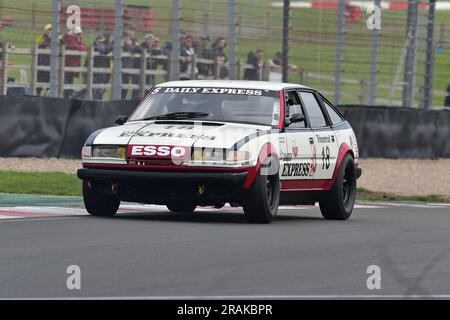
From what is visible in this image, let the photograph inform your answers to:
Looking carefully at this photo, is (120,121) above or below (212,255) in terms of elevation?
above

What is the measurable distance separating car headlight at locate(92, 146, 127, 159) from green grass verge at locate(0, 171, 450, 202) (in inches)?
173

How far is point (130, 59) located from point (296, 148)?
1040 centimetres

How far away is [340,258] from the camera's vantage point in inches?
413

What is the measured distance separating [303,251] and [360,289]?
7.30ft

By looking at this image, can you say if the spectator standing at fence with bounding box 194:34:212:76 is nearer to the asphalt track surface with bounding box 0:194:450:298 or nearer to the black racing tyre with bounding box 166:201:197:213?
the asphalt track surface with bounding box 0:194:450:298

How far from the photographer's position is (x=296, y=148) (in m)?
14.1

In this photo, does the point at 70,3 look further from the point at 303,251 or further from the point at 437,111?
the point at 303,251

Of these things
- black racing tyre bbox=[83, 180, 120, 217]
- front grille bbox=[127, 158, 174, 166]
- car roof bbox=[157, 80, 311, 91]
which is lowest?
black racing tyre bbox=[83, 180, 120, 217]

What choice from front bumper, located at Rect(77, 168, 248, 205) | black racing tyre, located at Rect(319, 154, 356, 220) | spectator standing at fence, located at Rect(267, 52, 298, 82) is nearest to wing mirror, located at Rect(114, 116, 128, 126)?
front bumper, located at Rect(77, 168, 248, 205)

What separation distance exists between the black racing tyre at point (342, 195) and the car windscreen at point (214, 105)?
1117mm

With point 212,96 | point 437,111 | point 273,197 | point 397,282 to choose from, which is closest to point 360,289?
point 397,282

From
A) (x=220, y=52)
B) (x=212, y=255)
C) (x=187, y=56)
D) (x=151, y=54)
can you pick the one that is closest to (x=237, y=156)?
(x=212, y=255)

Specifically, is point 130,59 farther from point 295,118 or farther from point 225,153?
point 225,153

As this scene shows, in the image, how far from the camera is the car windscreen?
13945 mm
